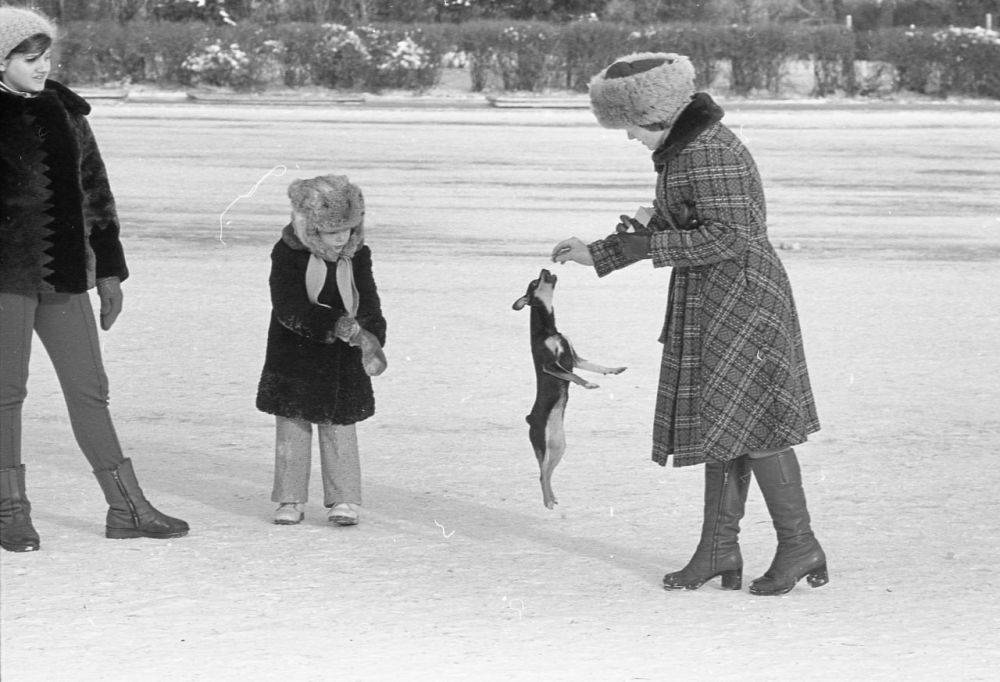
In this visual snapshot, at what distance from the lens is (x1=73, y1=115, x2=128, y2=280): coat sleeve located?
4.75 m

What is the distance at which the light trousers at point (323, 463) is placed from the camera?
16.7 feet

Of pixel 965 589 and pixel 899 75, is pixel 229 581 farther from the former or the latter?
pixel 899 75

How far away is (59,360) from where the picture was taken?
473 cm

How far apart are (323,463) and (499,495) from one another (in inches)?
26.7

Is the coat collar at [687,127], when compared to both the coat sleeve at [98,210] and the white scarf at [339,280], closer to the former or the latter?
the white scarf at [339,280]

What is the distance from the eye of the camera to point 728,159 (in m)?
4.20

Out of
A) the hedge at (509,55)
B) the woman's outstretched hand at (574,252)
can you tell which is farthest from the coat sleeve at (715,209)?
the hedge at (509,55)

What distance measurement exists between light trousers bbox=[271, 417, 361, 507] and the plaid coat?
46.3 inches

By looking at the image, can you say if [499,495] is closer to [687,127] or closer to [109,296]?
[109,296]

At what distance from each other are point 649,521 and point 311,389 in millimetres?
1144

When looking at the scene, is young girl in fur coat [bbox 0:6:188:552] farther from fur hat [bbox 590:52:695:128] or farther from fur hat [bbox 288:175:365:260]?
fur hat [bbox 590:52:695:128]

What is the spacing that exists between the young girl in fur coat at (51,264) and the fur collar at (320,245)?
51 cm

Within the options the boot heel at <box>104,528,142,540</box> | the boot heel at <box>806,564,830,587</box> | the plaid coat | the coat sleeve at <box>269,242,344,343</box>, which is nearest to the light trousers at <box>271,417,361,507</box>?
the coat sleeve at <box>269,242,344,343</box>

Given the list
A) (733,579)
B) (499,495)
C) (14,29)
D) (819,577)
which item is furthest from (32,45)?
(819,577)
